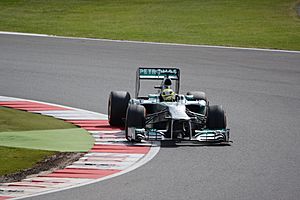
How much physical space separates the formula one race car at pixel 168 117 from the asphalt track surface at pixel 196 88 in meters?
0.33

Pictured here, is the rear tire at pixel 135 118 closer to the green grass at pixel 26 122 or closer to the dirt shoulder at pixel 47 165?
the dirt shoulder at pixel 47 165

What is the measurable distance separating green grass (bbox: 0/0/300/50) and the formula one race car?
15.2 m

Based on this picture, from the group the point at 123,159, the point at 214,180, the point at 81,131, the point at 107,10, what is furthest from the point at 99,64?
the point at 107,10

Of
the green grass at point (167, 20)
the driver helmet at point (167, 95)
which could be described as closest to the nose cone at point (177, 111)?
the driver helmet at point (167, 95)

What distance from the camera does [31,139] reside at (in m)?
15.4

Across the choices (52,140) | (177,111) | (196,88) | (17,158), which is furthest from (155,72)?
(196,88)

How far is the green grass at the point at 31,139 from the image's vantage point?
13.5 metres

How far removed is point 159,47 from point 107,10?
1250 cm

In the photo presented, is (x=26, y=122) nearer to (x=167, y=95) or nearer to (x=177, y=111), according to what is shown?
(x=167, y=95)

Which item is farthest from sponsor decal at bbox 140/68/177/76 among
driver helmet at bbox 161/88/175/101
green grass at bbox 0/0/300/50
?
green grass at bbox 0/0/300/50

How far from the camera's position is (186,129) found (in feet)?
49.9

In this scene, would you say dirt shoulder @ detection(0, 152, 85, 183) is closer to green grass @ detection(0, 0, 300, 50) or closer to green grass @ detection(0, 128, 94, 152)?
green grass @ detection(0, 128, 94, 152)

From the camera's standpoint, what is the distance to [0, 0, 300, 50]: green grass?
33.4 meters

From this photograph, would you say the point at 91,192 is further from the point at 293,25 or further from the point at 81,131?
the point at 293,25
